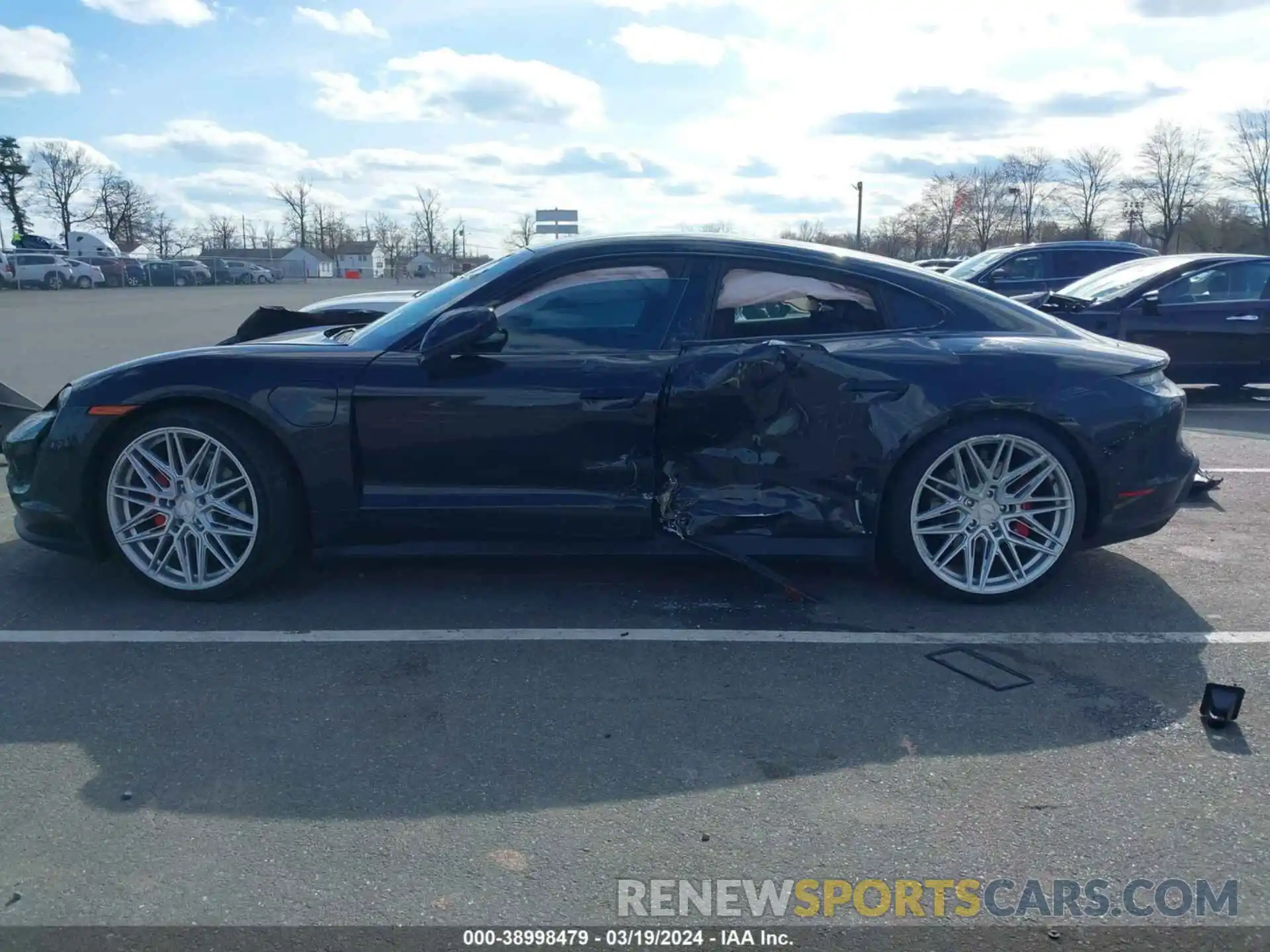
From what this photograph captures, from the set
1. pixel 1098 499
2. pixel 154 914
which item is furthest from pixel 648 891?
pixel 1098 499

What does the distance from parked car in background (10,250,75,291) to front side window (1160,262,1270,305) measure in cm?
3767

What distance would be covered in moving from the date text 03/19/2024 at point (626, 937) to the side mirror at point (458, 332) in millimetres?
2410

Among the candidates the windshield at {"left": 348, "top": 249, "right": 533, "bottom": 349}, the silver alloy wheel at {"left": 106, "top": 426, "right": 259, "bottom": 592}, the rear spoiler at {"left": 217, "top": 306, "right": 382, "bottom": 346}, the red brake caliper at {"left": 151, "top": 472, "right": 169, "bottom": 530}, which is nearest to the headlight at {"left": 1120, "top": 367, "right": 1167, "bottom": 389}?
the windshield at {"left": 348, "top": 249, "right": 533, "bottom": 349}

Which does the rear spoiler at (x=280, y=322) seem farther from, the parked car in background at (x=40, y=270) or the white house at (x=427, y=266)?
the white house at (x=427, y=266)

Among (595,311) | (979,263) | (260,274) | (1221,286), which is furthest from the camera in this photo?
(260,274)

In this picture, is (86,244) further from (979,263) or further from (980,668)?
(980,668)

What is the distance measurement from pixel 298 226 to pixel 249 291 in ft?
142

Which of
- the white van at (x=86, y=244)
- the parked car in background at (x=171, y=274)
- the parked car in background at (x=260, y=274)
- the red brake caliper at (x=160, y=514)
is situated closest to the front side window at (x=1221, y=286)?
the red brake caliper at (x=160, y=514)

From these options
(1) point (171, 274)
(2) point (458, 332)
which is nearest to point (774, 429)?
(2) point (458, 332)

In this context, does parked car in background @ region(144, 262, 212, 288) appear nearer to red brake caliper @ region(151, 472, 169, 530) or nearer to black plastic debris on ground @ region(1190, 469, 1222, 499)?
red brake caliper @ region(151, 472, 169, 530)

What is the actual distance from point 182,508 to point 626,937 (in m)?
2.85

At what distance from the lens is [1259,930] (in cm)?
246

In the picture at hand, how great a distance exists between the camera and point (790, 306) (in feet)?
15.0

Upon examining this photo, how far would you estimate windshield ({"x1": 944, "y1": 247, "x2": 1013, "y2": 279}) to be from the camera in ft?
46.7
